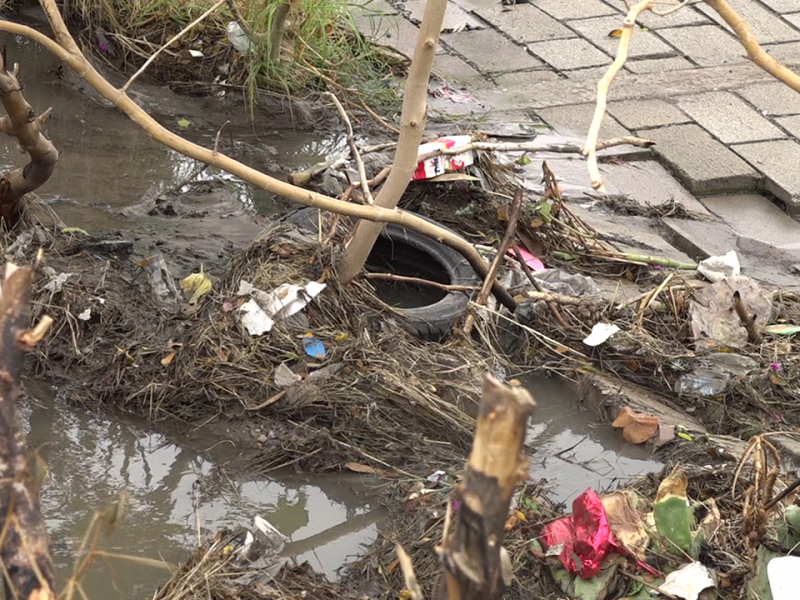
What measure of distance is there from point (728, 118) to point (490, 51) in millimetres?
1537

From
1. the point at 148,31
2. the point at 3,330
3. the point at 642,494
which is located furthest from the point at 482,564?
the point at 148,31

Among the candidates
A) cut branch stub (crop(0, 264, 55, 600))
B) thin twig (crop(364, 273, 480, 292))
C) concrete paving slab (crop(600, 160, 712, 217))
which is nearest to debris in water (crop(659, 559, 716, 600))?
thin twig (crop(364, 273, 480, 292))

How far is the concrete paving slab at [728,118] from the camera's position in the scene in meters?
5.85

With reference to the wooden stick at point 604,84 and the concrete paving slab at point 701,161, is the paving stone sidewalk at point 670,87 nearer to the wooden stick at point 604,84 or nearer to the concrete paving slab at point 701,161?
the concrete paving slab at point 701,161

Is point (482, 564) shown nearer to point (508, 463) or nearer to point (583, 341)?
point (508, 463)

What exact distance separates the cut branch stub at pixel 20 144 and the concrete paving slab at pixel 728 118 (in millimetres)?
3665

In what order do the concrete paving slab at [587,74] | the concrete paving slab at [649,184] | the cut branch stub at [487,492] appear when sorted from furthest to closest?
the concrete paving slab at [587,74] → the concrete paving slab at [649,184] → the cut branch stub at [487,492]

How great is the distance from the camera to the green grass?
5.69 metres

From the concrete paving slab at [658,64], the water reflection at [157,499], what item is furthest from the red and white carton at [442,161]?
the concrete paving slab at [658,64]

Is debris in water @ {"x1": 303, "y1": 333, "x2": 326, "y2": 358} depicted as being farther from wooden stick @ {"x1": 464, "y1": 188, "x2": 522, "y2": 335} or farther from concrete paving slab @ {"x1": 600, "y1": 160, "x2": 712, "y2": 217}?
concrete paving slab @ {"x1": 600, "y1": 160, "x2": 712, "y2": 217}

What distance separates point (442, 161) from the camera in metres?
4.60

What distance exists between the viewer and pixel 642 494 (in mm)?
3125

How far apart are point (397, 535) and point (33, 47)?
4.24 meters

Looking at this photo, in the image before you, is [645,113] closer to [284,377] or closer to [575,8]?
[575,8]
